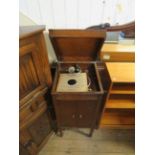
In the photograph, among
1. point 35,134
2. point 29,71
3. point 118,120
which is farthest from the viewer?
point 118,120

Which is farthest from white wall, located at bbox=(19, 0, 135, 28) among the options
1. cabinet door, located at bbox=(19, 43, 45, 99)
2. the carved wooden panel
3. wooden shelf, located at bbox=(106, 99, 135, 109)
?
the carved wooden panel

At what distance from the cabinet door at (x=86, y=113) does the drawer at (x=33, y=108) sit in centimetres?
29

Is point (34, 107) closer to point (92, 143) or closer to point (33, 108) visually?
point (33, 108)

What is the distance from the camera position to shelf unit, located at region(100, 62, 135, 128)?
3.45ft

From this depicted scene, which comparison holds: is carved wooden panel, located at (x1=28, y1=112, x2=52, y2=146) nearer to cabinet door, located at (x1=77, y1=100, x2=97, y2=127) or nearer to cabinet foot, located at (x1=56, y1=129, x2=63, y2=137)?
cabinet foot, located at (x1=56, y1=129, x2=63, y2=137)

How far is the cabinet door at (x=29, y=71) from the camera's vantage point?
31.0 inches

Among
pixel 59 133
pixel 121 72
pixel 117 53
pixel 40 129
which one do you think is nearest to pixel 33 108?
pixel 40 129

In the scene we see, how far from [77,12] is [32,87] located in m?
0.86

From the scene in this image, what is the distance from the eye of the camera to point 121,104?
1.27 m

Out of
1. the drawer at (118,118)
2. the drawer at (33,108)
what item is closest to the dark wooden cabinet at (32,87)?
the drawer at (33,108)

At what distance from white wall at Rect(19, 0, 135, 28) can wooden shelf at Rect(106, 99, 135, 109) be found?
782 millimetres
